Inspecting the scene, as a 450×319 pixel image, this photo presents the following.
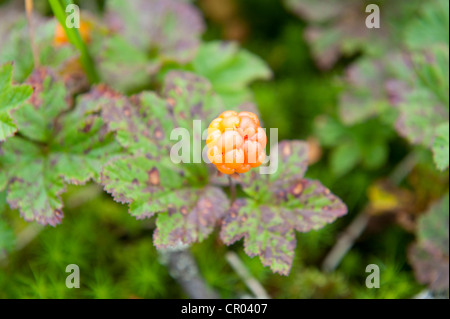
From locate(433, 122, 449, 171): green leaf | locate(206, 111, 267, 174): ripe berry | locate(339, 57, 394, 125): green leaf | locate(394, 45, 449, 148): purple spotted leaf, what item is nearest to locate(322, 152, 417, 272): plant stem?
locate(339, 57, 394, 125): green leaf

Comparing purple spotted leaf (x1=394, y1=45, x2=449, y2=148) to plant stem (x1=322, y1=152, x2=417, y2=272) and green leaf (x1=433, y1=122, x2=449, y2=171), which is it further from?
plant stem (x1=322, y1=152, x2=417, y2=272)

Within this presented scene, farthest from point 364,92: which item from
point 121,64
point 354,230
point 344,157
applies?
point 121,64

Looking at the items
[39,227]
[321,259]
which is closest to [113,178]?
[39,227]

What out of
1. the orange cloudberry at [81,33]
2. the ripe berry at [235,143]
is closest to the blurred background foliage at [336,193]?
the orange cloudberry at [81,33]

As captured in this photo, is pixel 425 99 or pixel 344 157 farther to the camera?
pixel 344 157

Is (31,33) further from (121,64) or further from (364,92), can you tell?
(364,92)
